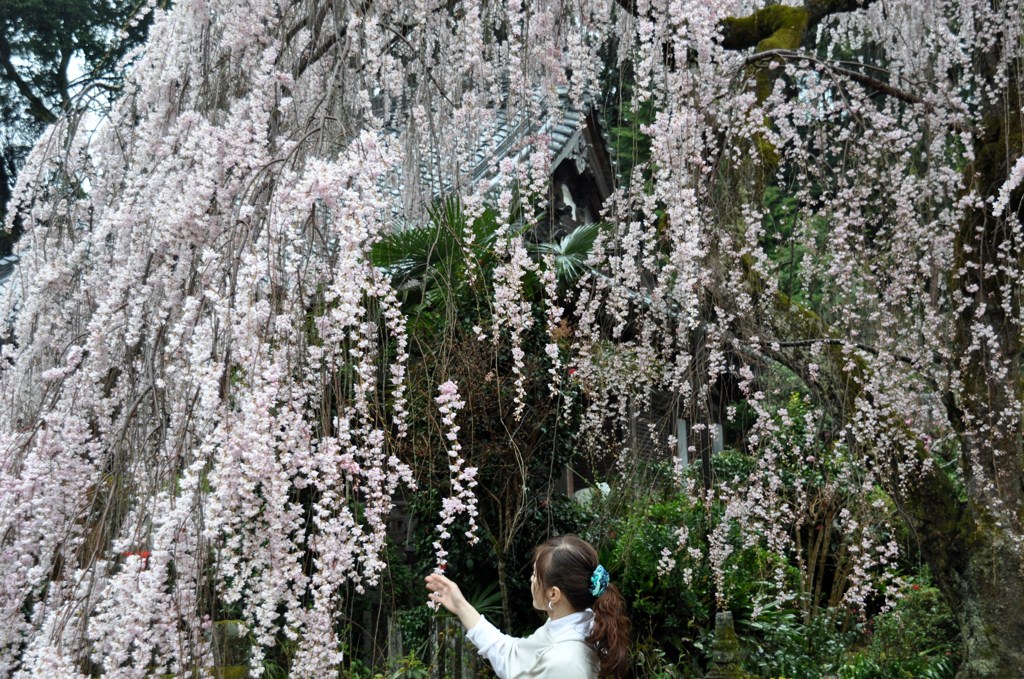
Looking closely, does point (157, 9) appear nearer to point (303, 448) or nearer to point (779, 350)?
point (303, 448)

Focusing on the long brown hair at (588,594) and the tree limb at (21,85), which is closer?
the long brown hair at (588,594)

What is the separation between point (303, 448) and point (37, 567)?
793 mm

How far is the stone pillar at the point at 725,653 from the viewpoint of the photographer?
434 centimetres

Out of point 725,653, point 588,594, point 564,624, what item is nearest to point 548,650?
point 564,624

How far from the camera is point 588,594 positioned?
247 centimetres

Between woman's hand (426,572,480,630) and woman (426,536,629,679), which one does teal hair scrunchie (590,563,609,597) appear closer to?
woman (426,536,629,679)

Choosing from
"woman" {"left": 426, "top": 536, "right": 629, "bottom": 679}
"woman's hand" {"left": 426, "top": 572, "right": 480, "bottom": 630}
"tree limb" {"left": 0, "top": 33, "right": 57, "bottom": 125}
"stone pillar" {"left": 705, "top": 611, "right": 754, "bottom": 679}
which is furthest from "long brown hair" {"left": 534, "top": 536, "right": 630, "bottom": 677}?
"tree limb" {"left": 0, "top": 33, "right": 57, "bottom": 125}

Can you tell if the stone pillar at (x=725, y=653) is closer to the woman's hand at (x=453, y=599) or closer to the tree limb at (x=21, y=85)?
the woman's hand at (x=453, y=599)

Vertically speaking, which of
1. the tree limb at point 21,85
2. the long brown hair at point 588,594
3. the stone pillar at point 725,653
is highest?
the tree limb at point 21,85

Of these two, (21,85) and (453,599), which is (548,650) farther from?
(21,85)

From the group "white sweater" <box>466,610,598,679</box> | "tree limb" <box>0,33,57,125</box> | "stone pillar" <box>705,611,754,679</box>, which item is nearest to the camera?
"white sweater" <box>466,610,598,679</box>

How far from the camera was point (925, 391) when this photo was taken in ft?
18.1

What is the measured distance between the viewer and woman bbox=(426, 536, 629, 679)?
2.34 meters

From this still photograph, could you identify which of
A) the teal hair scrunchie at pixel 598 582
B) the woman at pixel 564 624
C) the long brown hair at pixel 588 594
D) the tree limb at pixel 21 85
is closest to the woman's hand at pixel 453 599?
the woman at pixel 564 624
